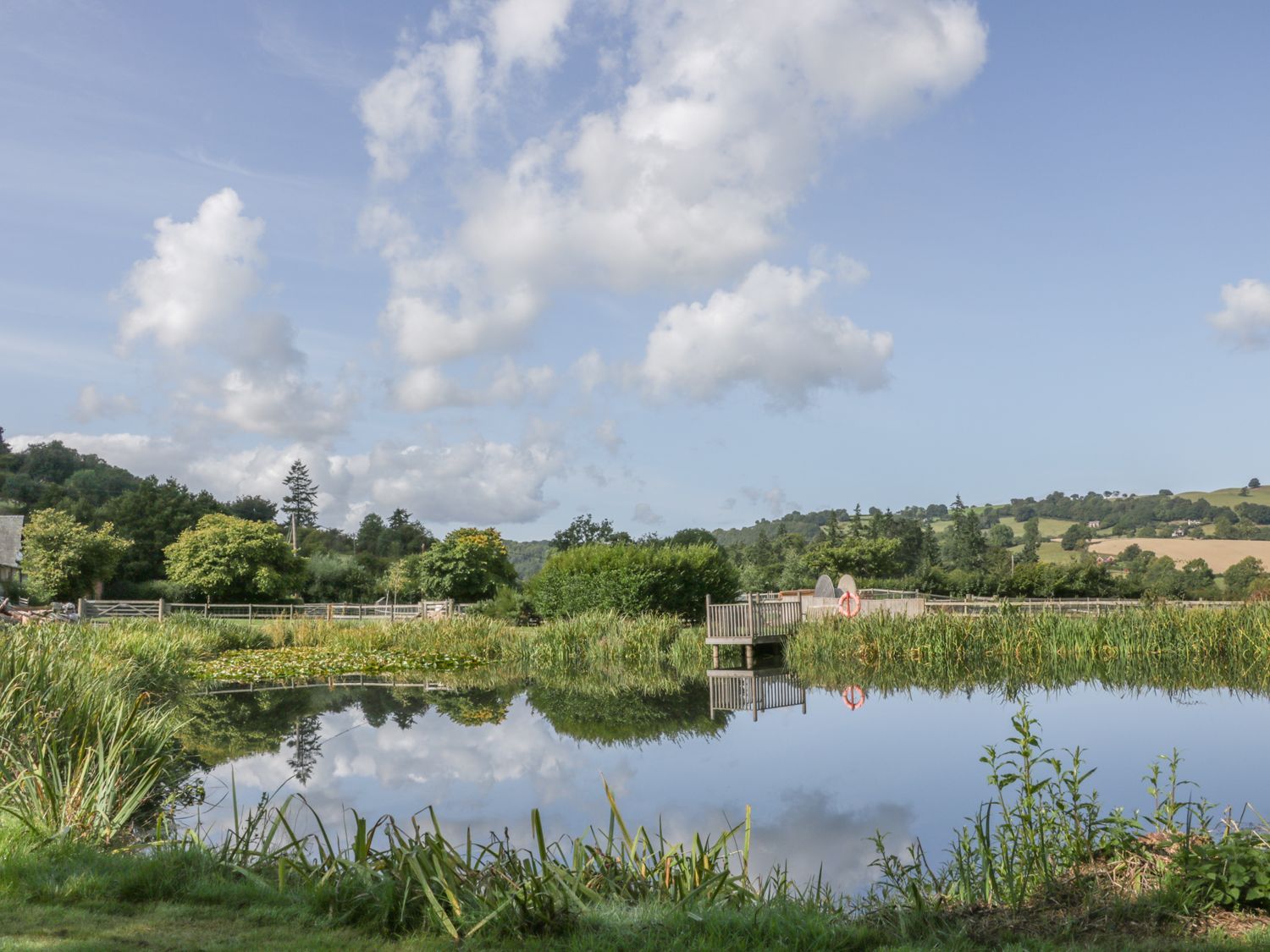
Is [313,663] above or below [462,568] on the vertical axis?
below

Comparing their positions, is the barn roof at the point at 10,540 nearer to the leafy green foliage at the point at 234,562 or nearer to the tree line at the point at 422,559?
the tree line at the point at 422,559

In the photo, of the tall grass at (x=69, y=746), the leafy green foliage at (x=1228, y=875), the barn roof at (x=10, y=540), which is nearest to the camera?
the leafy green foliage at (x=1228, y=875)

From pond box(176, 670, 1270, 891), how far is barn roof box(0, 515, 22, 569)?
127 feet

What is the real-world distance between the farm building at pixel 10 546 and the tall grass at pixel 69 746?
43.7 m

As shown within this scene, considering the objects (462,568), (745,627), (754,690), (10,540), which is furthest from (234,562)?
(754,690)

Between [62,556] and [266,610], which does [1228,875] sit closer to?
[266,610]

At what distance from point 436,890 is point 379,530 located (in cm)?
7843

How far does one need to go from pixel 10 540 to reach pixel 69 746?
5019cm

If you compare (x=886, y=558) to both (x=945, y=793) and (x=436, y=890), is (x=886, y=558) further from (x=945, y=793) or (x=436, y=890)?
(x=436, y=890)

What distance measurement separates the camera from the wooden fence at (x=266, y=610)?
1235 inches

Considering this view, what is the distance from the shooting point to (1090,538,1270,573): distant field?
76125 mm

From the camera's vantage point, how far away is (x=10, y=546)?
4884 centimetres

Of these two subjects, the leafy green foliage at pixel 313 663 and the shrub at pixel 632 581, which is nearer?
the leafy green foliage at pixel 313 663

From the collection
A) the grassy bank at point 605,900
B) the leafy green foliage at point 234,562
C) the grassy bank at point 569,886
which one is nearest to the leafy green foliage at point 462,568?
the leafy green foliage at point 234,562
